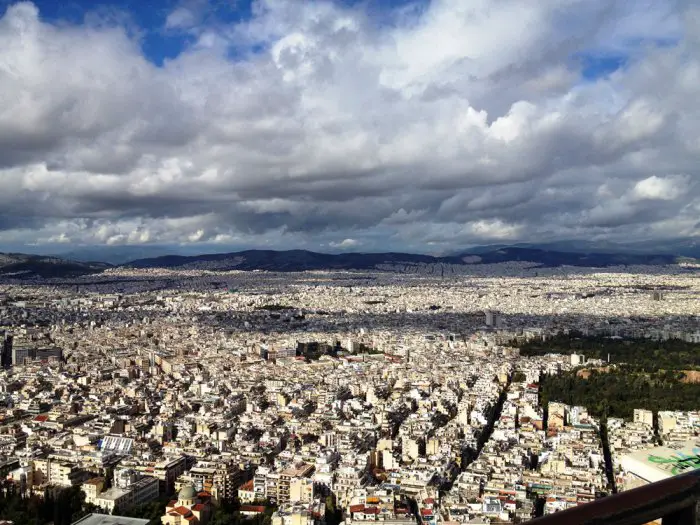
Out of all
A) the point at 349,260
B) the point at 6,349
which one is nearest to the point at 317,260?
the point at 349,260

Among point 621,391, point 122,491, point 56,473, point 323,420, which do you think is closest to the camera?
point 122,491

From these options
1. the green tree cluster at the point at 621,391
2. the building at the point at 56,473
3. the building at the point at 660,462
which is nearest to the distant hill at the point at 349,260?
the green tree cluster at the point at 621,391

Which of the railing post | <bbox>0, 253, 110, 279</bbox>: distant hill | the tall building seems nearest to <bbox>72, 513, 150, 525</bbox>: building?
the railing post

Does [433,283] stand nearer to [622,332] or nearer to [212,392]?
[622,332]

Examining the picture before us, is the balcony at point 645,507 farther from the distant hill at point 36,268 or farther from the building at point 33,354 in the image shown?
the distant hill at point 36,268

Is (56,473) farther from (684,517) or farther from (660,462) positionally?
(684,517)

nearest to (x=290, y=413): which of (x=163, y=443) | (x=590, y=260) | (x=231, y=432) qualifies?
(x=231, y=432)

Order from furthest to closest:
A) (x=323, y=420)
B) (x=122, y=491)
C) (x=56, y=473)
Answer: (x=323, y=420) < (x=56, y=473) < (x=122, y=491)
